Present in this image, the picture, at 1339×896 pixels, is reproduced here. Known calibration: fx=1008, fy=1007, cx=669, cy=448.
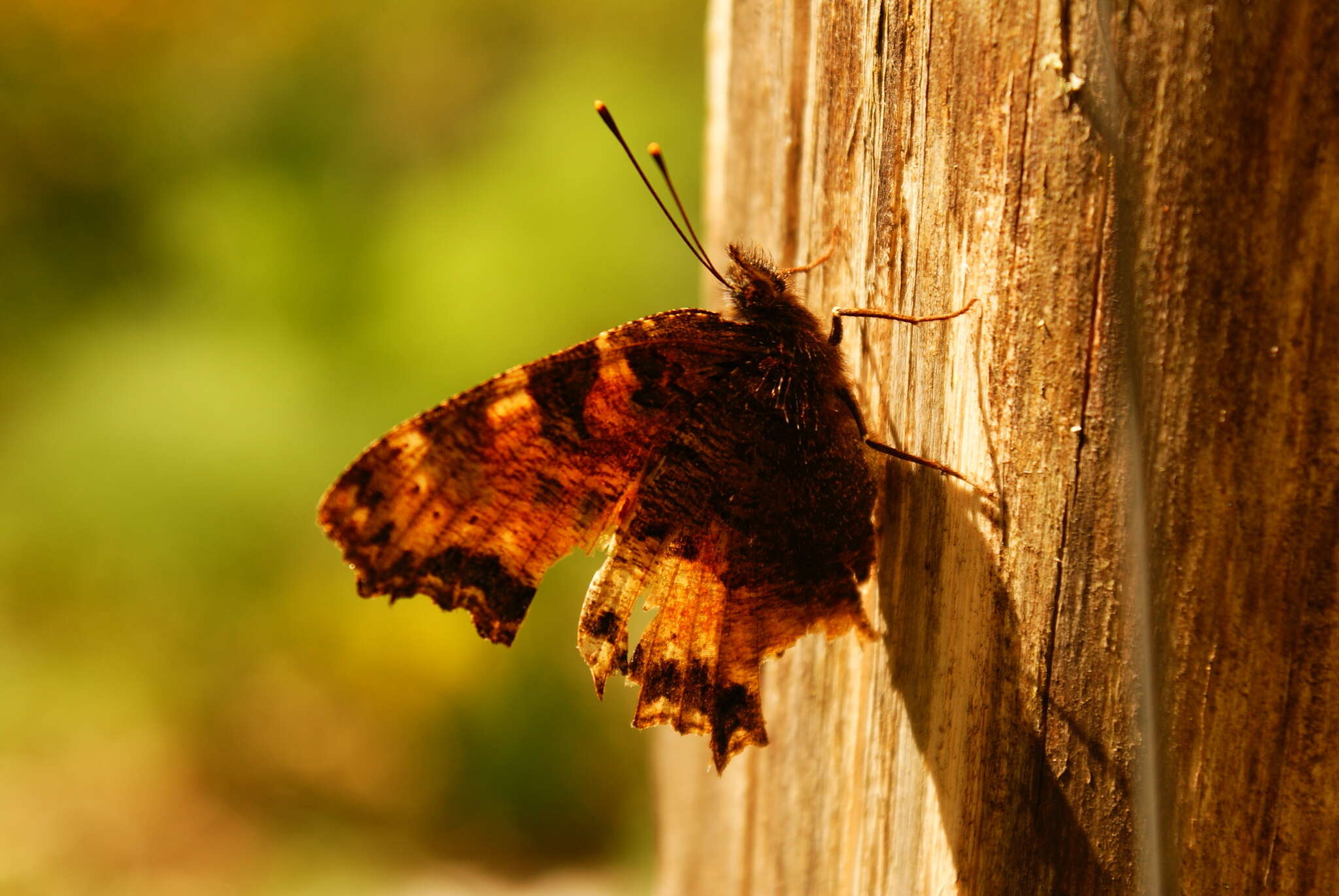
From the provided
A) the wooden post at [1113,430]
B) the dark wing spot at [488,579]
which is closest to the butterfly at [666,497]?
the dark wing spot at [488,579]

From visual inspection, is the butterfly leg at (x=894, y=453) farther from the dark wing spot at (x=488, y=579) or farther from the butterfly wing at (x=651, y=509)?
the dark wing spot at (x=488, y=579)

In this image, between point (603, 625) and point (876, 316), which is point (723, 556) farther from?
point (876, 316)

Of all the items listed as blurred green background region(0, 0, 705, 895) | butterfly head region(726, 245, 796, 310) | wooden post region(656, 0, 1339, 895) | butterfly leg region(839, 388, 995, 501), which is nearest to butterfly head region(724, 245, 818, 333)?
butterfly head region(726, 245, 796, 310)

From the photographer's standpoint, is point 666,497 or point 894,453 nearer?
point 894,453

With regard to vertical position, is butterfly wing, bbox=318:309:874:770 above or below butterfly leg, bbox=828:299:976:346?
below

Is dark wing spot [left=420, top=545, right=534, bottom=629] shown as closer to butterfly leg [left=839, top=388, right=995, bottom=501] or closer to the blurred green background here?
butterfly leg [left=839, top=388, right=995, bottom=501]

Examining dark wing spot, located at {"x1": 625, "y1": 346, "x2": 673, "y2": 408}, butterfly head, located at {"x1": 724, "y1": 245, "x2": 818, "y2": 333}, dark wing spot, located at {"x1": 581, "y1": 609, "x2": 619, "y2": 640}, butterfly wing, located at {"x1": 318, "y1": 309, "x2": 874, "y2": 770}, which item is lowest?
dark wing spot, located at {"x1": 581, "y1": 609, "x2": 619, "y2": 640}

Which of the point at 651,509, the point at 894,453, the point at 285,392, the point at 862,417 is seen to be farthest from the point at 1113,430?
the point at 285,392
